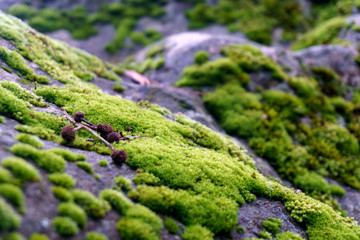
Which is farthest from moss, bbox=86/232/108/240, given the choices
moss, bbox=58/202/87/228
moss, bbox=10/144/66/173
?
moss, bbox=10/144/66/173

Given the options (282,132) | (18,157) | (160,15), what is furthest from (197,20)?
(18,157)

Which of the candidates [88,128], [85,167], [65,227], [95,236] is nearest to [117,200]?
[95,236]

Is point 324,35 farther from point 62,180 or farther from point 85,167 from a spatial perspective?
point 62,180

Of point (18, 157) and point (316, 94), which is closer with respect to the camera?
point (18, 157)

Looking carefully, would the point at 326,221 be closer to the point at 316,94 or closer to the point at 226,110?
the point at 226,110

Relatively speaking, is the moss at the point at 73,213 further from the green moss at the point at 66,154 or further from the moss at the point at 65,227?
the green moss at the point at 66,154

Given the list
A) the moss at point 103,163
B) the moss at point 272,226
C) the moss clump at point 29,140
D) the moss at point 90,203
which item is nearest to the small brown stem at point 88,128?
the moss at point 103,163
